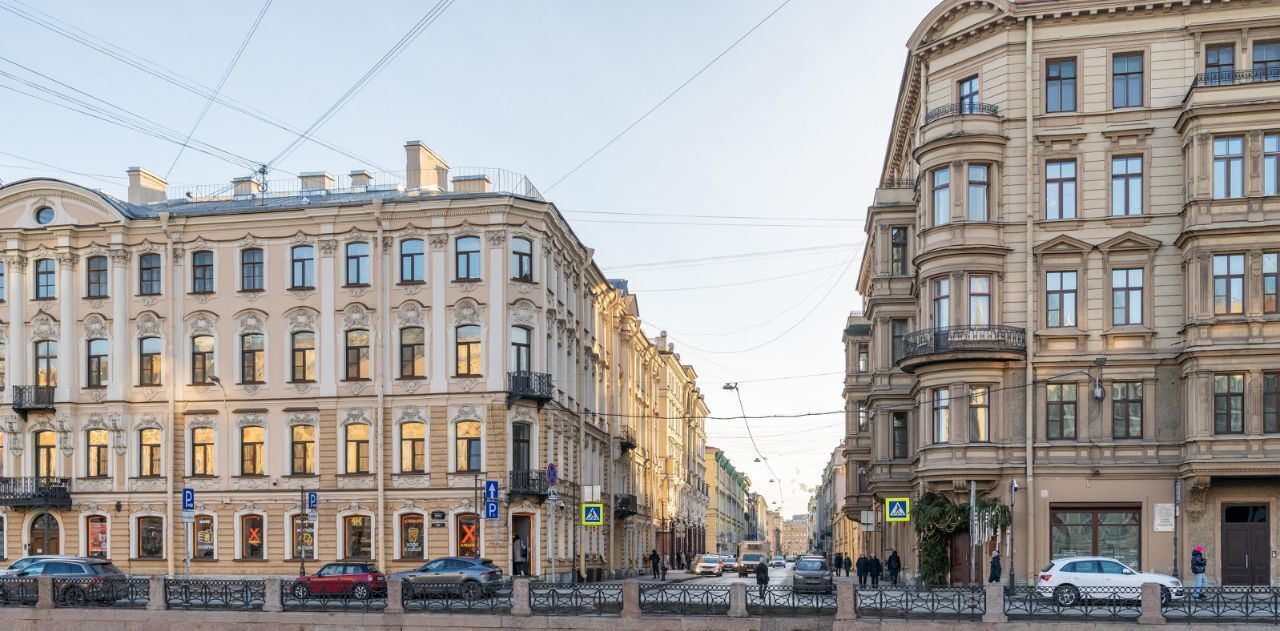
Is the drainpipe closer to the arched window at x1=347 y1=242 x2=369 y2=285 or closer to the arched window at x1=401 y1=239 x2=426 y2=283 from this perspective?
the arched window at x1=401 y1=239 x2=426 y2=283

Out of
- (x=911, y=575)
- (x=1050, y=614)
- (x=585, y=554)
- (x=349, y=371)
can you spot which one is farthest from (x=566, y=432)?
(x=1050, y=614)

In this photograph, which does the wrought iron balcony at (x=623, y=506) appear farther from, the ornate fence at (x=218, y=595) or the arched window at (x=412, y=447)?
the ornate fence at (x=218, y=595)

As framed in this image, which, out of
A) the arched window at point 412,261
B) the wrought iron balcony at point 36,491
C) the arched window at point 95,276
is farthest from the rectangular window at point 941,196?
the wrought iron balcony at point 36,491

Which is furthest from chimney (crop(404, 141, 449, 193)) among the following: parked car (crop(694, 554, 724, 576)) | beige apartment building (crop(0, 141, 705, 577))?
parked car (crop(694, 554, 724, 576))

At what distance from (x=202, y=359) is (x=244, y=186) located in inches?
342

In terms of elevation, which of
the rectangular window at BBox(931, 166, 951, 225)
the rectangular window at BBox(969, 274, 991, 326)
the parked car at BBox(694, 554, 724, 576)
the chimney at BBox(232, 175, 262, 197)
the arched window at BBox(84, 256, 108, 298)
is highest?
the chimney at BBox(232, 175, 262, 197)

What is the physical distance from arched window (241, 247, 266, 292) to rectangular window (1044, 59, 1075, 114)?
100.0 feet

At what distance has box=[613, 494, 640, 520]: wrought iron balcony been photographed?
67562 mm

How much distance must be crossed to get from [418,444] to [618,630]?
859 inches

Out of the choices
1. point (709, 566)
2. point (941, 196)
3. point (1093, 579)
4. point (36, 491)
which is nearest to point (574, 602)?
point (1093, 579)

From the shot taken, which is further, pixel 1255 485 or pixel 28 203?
pixel 28 203

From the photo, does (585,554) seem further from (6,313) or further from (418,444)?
(6,313)

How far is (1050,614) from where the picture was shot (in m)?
28.2

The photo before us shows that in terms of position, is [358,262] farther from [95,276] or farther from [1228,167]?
[1228,167]
